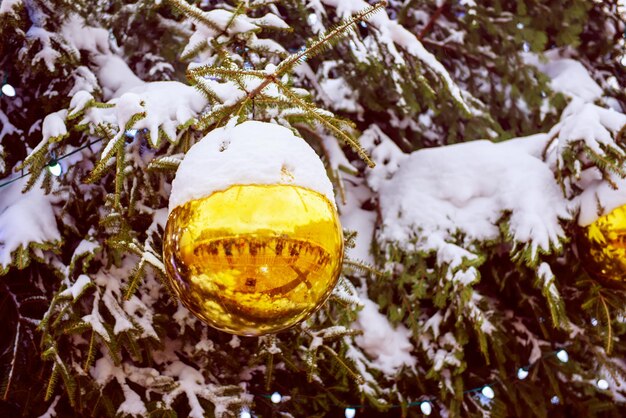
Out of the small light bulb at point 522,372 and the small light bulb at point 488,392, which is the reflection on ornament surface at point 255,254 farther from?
the small light bulb at point 522,372

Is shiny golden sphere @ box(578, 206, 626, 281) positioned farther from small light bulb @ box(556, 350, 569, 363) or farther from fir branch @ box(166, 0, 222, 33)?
fir branch @ box(166, 0, 222, 33)

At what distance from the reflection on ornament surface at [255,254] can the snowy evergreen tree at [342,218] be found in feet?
1.13

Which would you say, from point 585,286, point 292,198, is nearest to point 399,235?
point 585,286

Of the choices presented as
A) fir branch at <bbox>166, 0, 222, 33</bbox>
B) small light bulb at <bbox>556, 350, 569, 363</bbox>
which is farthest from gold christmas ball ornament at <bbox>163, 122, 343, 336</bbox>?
small light bulb at <bbox>556, 350, 569, 363</bbox>

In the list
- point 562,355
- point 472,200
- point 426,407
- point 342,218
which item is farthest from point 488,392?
point 342,218

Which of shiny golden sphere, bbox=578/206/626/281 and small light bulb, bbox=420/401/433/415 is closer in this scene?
shiny golden sphere, bbox=578/206/626/281

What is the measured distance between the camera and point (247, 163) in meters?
1.39

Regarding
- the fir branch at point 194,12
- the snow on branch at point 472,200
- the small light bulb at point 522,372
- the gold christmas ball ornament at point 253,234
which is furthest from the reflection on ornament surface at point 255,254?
the small light bulb at point 522,372

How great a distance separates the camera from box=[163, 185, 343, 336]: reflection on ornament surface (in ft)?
4.34

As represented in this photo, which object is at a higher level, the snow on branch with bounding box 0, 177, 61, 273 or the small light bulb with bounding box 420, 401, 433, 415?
the snow on branch with bounding box 0, 177, 61, 273

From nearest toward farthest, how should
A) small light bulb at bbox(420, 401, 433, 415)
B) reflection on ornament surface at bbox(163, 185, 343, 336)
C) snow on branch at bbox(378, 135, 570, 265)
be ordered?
1. reflection on ornament surface at bbox(163, 185, 343, 336)
2. snow on branch at bbox(378, 135, 570, 265)
3. small light bulb at bbox(420, 401, 433, 415)

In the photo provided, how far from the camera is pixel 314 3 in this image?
2.78 m

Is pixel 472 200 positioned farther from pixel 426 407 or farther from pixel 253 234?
pixel 253 234

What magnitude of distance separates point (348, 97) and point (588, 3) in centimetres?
195
